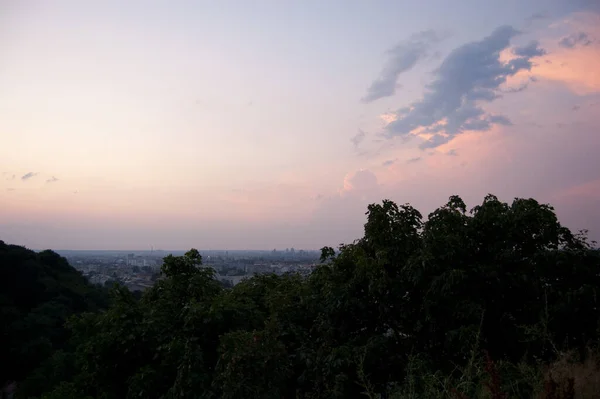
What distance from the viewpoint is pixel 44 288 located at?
87.8 ft

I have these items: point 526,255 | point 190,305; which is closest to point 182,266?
point 190,305

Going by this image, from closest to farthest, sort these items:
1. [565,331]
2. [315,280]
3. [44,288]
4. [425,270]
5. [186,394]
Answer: [186,394] < [565,331] < [425,270] < [315,280] < [44,288]

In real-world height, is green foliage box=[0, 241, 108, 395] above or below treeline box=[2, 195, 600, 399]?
below

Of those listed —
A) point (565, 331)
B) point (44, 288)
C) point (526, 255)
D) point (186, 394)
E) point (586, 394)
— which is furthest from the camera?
point (44, 288)

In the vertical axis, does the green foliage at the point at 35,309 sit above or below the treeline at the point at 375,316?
below

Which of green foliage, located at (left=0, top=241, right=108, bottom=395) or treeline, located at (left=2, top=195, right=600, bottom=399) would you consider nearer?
treeline, located at (left=2, top=195, right=600, bottom=399)

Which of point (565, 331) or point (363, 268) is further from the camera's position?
point (363, 268)

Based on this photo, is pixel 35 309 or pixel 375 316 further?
pixel 35 309

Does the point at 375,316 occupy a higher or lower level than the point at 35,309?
higher

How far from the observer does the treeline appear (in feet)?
21.1

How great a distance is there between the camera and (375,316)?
25.5 ft

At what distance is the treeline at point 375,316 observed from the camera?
644 cm

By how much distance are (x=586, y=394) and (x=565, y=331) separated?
3592 mm

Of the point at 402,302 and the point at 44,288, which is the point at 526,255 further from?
the point at 44,288
